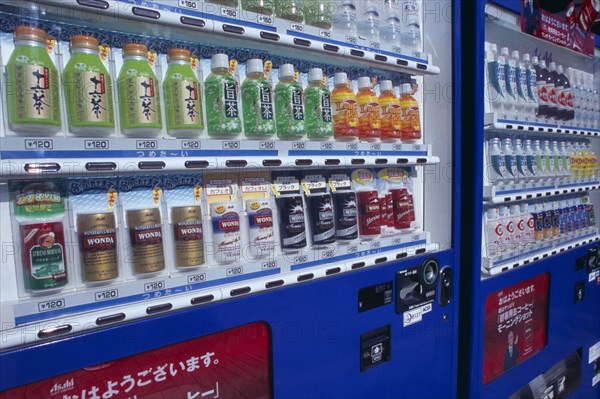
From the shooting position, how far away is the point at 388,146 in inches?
71.6

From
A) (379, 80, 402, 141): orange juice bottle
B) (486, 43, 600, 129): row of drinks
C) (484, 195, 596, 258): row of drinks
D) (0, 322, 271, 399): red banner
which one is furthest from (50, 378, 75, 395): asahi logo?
(486, 43, 600, 129): row of drinks

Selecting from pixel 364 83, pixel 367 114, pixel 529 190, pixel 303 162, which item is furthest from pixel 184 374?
pixel 529 190

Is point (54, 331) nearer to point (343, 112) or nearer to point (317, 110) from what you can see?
point (317, 110)

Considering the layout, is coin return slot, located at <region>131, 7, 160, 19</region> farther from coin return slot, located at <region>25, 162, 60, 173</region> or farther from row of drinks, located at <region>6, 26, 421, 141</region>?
coin return slot, located at <region>25, 162, 60, 173</region>

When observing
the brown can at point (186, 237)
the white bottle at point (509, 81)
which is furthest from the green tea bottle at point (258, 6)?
the white bottle at point (509, 81)

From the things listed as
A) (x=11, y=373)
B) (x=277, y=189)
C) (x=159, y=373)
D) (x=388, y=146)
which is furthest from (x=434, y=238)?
(x=11, y=373)

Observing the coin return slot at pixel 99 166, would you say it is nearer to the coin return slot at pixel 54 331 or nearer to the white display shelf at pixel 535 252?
the coin return slot at pixel 54 331

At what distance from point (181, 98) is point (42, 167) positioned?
487 mm

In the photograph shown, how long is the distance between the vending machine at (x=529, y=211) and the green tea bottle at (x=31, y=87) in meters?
1.78

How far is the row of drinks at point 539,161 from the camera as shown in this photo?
2420mm

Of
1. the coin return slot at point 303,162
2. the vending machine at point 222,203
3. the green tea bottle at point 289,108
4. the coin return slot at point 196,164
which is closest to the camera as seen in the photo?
the vending machine at point 222,203

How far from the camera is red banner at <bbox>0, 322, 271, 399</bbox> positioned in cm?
112

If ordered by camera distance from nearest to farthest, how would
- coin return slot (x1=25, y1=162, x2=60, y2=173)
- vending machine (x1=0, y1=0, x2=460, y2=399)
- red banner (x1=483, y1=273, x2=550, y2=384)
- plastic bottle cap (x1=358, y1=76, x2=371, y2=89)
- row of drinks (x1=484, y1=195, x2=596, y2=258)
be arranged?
coin return slot (x1=25, y1=162, x2=60, y2=173), vending machine (x1=0, y1=0, x2=460, y2=399), plastic bottle cap (x1=358, y1=76, x2=371, y2=89), red banner (x1=483, y1=273, x2=550, y2=384), row of drinks (x1=484, y1=195, x2=596, y2=258)

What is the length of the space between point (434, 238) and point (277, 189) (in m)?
0.91
